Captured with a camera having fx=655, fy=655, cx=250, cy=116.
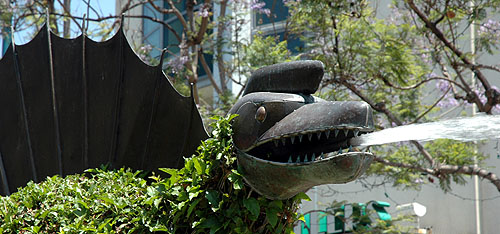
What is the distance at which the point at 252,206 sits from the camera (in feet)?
9.17

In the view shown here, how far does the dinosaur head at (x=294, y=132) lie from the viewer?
2475 mm

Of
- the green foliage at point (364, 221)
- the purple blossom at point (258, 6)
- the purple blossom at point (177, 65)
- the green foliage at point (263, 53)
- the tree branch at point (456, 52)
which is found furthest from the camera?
the purple blossom at point (258, 6)

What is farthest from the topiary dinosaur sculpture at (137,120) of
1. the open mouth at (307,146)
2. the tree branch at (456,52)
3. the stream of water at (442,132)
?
the tree branch at (456,52)

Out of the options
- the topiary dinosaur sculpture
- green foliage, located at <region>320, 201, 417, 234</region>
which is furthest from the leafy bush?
green foliage, located at <region>320, 201, 417, 234</region>

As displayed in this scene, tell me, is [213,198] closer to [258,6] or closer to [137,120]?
[137,120]

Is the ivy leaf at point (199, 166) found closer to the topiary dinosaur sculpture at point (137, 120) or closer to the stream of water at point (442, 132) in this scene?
the topiary dinosaur sculpture at point (137, 120)

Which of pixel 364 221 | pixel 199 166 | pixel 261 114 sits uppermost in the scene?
pixel 261 114

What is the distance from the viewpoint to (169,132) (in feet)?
12.1

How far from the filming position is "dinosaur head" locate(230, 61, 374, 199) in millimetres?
2475

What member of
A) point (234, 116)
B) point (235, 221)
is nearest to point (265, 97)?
point (234, 116)

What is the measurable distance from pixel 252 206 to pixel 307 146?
358 millimetres

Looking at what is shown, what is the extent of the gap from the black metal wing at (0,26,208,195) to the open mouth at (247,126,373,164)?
766 millimetres

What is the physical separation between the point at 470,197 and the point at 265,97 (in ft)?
31.2

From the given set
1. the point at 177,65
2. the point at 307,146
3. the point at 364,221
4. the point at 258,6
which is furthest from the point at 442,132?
the point at 258,6
